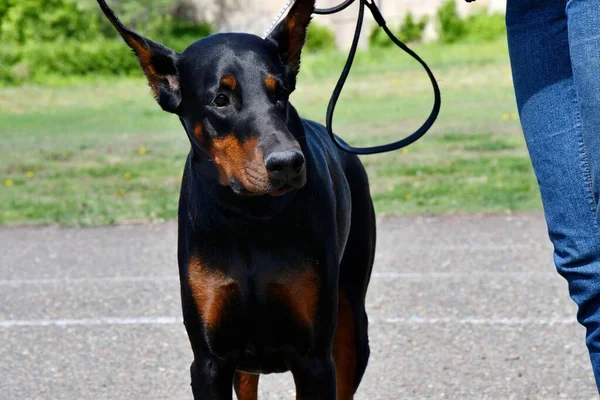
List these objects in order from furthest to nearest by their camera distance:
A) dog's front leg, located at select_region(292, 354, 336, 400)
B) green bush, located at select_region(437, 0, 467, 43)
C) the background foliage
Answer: green bush, located at select_region(437, 0, 467, 43) < the background foliage < dog's front leg, located at select_region(292, 354, 336, 400)

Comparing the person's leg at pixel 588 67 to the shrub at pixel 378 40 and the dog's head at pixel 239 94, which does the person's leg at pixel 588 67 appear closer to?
the dog's head at pixel 239 94

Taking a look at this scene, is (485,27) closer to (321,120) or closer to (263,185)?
(321,120)

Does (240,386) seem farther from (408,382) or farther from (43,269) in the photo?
(43,269)

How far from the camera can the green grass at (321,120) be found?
9.96 metres

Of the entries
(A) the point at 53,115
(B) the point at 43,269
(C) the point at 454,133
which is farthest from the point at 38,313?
(A) the point at 53,115

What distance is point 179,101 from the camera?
10.7 feet

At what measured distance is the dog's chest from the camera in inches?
127

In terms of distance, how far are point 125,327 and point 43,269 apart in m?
1.89

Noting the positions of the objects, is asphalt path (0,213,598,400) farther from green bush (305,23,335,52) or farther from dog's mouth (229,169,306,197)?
green bush (305,23,335,52)

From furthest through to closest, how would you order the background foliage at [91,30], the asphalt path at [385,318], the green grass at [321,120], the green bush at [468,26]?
the green bush at [468,26], the background foliage at [91,30], the green grass at [321,120], the asphalt path at [385,318]

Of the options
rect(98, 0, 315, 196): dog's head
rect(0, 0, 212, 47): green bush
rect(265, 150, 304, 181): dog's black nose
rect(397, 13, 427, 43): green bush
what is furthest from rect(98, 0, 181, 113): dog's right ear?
rect(397, 13, 427, 43): green bush

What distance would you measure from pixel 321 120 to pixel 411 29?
19.3 meters

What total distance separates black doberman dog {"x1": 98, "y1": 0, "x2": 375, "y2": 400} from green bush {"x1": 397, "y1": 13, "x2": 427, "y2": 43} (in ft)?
101

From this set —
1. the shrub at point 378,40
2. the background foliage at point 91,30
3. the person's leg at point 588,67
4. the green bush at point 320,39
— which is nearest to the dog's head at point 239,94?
the person's leg at point 588,67
